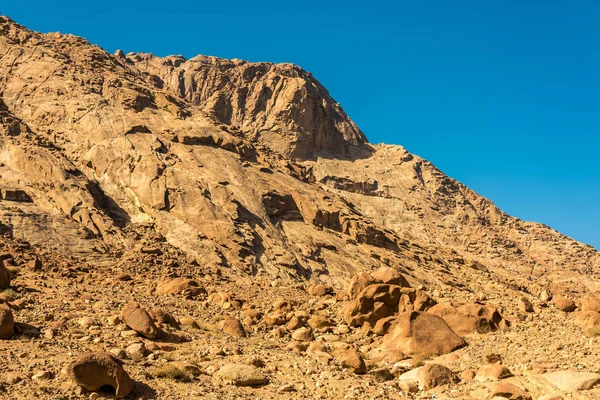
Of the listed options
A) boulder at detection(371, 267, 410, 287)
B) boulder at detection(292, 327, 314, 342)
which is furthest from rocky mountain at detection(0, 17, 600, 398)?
boulder at detection(292, 327, 314, 342)

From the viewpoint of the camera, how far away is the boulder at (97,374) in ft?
40.1

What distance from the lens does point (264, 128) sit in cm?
8444

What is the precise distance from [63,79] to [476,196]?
68661 millimetres

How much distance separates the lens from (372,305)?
71.2 feet

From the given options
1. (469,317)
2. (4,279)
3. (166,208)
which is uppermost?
(166,208)

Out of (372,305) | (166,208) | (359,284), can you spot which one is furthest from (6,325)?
(166,208)

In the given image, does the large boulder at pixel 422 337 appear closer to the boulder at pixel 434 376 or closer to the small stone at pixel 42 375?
the boulder at pixel 434 376

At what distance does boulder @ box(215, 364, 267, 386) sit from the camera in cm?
1403

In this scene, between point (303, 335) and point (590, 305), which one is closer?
point (303, 335)

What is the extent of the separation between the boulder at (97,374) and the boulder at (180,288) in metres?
12.5

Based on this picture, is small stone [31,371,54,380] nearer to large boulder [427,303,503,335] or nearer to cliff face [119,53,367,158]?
large boulder [427,303,503,335]

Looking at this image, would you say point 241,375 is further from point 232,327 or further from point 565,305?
point 565,305

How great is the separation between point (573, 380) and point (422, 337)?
5.52 metres

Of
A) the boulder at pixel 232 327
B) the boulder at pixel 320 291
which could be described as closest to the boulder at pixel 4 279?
the boulder at pixel 232 327
